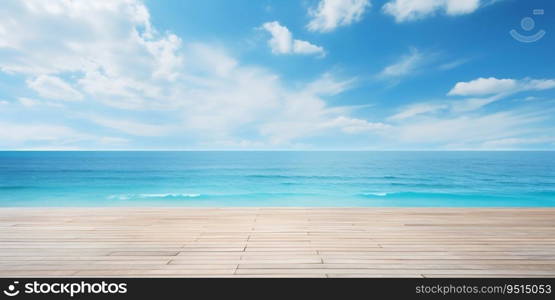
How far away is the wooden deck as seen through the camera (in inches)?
79.3

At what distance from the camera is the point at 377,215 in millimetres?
3877

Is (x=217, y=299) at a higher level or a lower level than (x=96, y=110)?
lower

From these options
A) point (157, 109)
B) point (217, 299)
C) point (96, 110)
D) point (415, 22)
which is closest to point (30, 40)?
point (217, 299)

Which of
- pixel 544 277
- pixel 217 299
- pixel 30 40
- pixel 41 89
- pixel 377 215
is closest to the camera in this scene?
pixel 217 299

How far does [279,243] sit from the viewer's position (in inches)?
102

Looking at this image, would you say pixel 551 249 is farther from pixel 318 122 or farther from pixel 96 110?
pixel 96 110

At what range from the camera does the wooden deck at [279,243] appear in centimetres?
201

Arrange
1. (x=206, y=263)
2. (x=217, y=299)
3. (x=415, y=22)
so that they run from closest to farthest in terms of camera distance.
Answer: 1. (x=217, y=299)
2. (x=206, y=263)
3. (x=415, y=22)

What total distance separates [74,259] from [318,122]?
162ft

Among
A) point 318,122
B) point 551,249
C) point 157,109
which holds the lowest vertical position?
point 551,249

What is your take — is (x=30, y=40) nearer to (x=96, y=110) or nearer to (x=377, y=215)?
(x=377, y=215)

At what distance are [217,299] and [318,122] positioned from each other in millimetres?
49597

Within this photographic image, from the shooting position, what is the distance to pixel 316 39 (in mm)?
23656

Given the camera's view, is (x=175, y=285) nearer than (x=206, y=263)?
Yes
